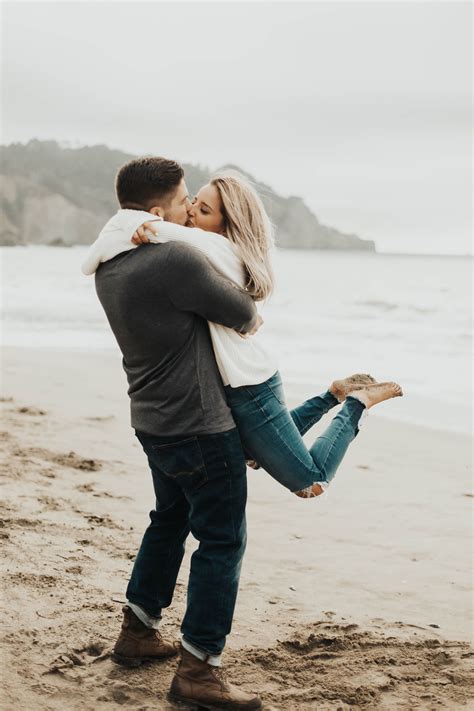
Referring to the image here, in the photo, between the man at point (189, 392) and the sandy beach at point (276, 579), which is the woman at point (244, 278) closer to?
the man at point (189, 392)

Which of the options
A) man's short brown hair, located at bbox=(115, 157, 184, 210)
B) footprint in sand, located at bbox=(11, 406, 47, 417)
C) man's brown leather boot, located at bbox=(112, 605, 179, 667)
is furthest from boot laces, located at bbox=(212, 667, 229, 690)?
footprint in sand, located at bbox=(11, 406, 47, 417)

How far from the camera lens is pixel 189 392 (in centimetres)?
272

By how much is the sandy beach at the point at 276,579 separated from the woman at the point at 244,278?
92cm

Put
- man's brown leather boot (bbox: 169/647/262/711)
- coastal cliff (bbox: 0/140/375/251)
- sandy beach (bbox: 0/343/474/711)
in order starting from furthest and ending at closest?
coastal cliff (bbox: 0/140/375/251) < sandy beach (bbox: 0/343/474/711) < man's brown leather boot (bbox: 169/647/262/711)

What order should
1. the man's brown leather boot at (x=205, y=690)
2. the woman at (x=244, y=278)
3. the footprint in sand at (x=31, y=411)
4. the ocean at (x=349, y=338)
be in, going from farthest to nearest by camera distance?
the ocean at (x=349, y=338) < the footprint in sand at (x=31, y=411) < the man's brown leather boot at (x=205, y=690) < the woman at (x=244, y=278)

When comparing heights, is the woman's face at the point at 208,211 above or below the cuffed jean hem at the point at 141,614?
above

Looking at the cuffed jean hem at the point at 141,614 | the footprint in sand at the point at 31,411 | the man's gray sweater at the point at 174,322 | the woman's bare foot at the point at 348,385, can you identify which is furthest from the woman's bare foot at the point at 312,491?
the footprint in sand at the point at 31,411

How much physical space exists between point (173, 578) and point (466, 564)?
2289mm

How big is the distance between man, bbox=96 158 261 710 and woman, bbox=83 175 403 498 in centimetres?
5

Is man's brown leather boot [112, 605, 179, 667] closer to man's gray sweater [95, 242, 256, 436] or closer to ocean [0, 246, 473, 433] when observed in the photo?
man's gray sweater [95, 242, 256, 436]

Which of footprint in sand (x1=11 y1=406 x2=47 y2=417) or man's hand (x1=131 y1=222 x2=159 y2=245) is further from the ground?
man's hand (x1=131 y1=222 x2=159 y2=245)

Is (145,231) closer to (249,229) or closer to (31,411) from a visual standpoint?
(249,229)

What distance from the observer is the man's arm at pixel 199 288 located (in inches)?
103

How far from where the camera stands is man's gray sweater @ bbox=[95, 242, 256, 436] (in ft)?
8.63
